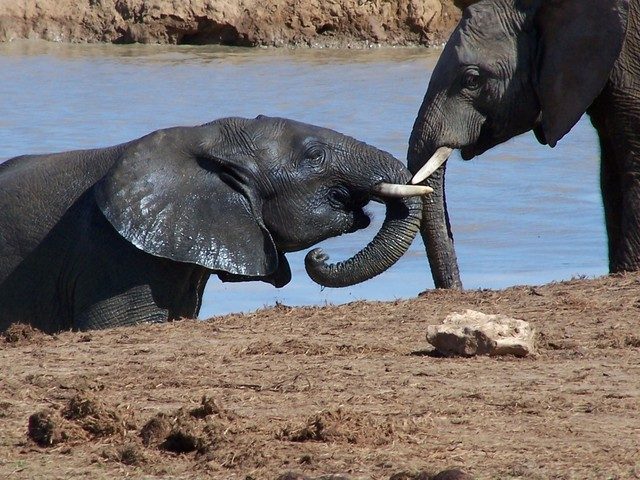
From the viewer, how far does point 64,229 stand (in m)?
A: 8.94

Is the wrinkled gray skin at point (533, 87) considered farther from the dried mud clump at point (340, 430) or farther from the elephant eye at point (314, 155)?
the dried mud clump at point (340, 430)

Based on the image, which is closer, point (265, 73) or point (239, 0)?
point (265, 73)

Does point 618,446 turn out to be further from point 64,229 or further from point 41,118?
point 41,118

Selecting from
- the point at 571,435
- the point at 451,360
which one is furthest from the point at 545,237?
the point at 571,435

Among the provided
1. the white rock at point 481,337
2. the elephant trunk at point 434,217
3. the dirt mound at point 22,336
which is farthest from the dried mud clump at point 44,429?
the elephant trunk at point 434,217

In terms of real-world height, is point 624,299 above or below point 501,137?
below

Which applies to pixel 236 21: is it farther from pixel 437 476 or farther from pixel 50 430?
pixel 437 476

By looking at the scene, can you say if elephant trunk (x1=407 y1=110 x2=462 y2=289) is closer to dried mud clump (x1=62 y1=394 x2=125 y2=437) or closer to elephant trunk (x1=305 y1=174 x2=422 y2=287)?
→ elephant trunk (x1=305 y1=174 x2=422 y2=287)

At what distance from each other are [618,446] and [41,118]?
17.8 meters

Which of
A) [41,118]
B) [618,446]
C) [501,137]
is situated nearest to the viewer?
[618,446]

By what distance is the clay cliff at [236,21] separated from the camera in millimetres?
35438

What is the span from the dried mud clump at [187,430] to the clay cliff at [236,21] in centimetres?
2976

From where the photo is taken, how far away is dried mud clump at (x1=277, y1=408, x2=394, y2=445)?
18.6 ft

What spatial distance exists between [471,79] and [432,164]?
0.58 metres
